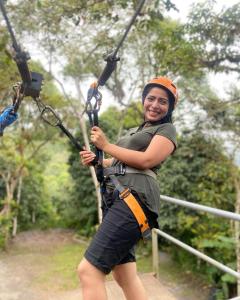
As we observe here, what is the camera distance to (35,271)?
639 cm

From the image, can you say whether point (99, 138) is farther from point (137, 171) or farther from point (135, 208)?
point (135, 208)

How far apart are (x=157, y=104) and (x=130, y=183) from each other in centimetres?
40

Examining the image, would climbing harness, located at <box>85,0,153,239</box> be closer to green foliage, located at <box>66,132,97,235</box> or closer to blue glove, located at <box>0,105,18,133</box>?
blue glove, located at <box>0,105,18,133</box>

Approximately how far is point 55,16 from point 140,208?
8.31 feet

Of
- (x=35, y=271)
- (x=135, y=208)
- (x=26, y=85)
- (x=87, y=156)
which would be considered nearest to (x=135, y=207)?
(x=135, y=208)

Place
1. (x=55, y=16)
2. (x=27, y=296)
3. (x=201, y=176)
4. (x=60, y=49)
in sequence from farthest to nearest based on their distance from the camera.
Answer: (x=60, y=49) < (x=201, y=176) < (x=27, y=296) < (x=55, y=16)

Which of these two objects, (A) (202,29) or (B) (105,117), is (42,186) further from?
(A) (202,29)

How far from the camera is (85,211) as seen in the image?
902 cm

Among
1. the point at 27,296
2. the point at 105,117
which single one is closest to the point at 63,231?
the point at 105,117

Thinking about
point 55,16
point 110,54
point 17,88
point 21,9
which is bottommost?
point 17,88

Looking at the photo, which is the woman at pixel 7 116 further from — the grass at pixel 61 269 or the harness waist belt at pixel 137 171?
the grass at pixel 61 269

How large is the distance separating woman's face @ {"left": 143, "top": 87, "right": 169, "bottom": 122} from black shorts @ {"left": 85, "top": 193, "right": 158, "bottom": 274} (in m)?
0.44

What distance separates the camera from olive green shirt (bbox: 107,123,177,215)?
1631 millimetres

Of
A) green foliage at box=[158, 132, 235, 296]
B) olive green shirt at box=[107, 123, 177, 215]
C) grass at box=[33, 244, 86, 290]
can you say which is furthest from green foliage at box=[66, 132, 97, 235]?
olive green shirt at box=[107, 123, 177, 215]
